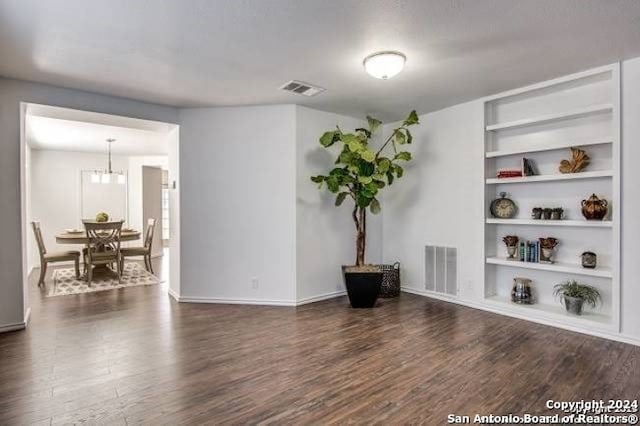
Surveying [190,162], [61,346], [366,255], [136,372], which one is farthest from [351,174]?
[61,346]

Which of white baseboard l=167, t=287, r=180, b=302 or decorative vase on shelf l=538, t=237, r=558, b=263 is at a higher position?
decorative vase on shelf l=538, t=237, r=558, b=263

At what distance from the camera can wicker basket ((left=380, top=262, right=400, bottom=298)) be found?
4.66 metres

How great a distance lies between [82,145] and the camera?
22.4ft

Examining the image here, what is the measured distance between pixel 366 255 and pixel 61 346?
361 cm

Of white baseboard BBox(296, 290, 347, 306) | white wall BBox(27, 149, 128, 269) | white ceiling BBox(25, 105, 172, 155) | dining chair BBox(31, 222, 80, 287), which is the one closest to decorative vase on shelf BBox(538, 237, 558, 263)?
white baseboard BBox(296, 290, 347, 306)

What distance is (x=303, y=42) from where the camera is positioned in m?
2.68

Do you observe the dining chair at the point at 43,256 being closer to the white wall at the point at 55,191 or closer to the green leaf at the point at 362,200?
the white wall at the point at 55,191

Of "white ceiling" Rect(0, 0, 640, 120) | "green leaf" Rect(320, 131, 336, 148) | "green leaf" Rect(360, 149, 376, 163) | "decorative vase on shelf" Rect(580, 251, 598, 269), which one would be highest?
"white ceiling" Rect(0, 0, 640, 120)

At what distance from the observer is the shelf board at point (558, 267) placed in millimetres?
3225

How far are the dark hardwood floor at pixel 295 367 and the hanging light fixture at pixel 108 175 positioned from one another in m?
3.54

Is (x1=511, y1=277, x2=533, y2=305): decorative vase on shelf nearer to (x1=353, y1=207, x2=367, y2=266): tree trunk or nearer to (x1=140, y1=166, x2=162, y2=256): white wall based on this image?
(x1=353, y1=207, x2=367, y2=266): tree trunk

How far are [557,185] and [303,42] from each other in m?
2.97

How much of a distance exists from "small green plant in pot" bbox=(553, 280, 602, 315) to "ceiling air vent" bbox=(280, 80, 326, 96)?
10.5ft

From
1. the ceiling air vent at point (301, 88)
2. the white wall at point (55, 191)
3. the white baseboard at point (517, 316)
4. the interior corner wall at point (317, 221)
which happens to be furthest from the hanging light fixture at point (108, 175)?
the white baseboard at point (517, 316)
